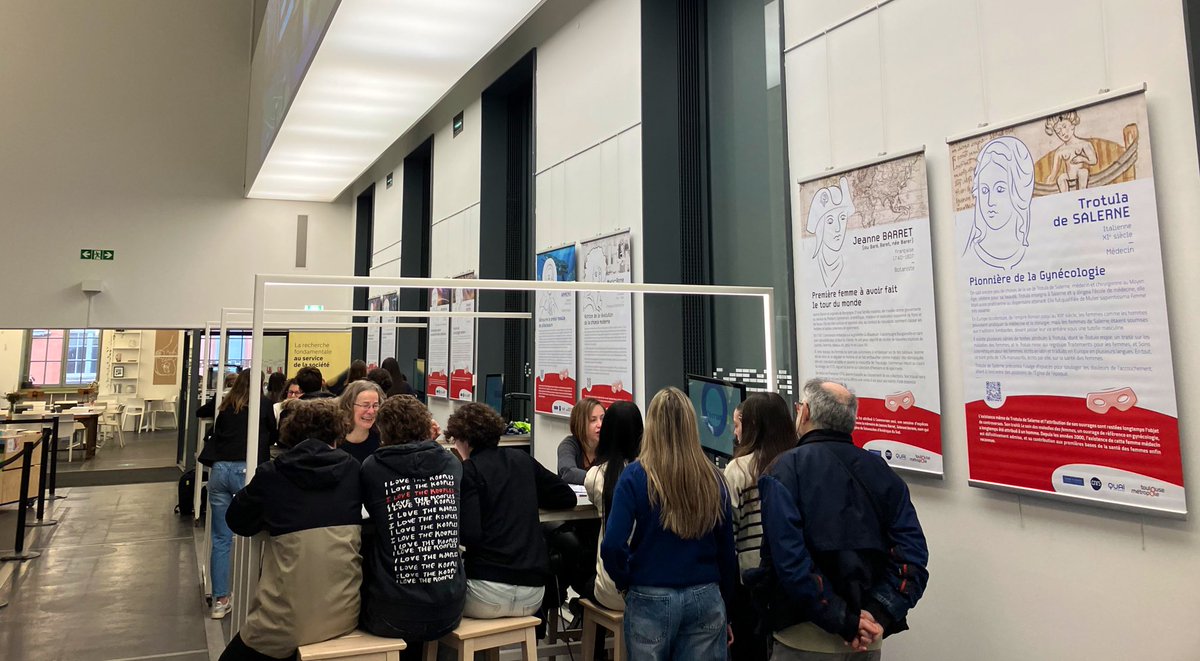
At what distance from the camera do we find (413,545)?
230 cm

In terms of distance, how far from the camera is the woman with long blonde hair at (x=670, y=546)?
2.05m

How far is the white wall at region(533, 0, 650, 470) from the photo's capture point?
14.9 ft

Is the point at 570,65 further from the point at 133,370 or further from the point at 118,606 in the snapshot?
the point at 133,370

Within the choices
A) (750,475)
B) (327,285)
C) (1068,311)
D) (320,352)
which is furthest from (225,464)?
(320,352)

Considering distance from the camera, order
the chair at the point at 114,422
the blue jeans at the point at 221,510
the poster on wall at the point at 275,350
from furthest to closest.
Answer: the chair at the point at 114,422, the poster on wall at the point at 275,350, the blue jeans at the point at 221,510

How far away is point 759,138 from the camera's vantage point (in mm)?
4070

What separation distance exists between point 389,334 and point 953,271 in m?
7.96

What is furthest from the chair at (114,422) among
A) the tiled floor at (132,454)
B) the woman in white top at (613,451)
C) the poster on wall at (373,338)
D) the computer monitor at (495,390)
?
the woman in white top at (613,451)

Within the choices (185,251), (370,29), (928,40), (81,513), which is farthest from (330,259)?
(928,40)

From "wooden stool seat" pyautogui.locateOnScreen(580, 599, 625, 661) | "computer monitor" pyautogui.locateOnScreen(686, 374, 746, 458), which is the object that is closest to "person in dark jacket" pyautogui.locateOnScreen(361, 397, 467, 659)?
"wooden stool seat" pyautogui.locateOnScreen(580, 599, 625, 661)

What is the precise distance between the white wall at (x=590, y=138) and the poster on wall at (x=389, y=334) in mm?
3949

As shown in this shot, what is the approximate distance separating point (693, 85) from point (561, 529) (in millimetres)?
2991

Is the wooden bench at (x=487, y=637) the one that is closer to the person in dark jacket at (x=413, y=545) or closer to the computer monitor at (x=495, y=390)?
the person in dark jacket at (x=413, y=545)

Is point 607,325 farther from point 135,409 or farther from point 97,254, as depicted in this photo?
point 135,409
